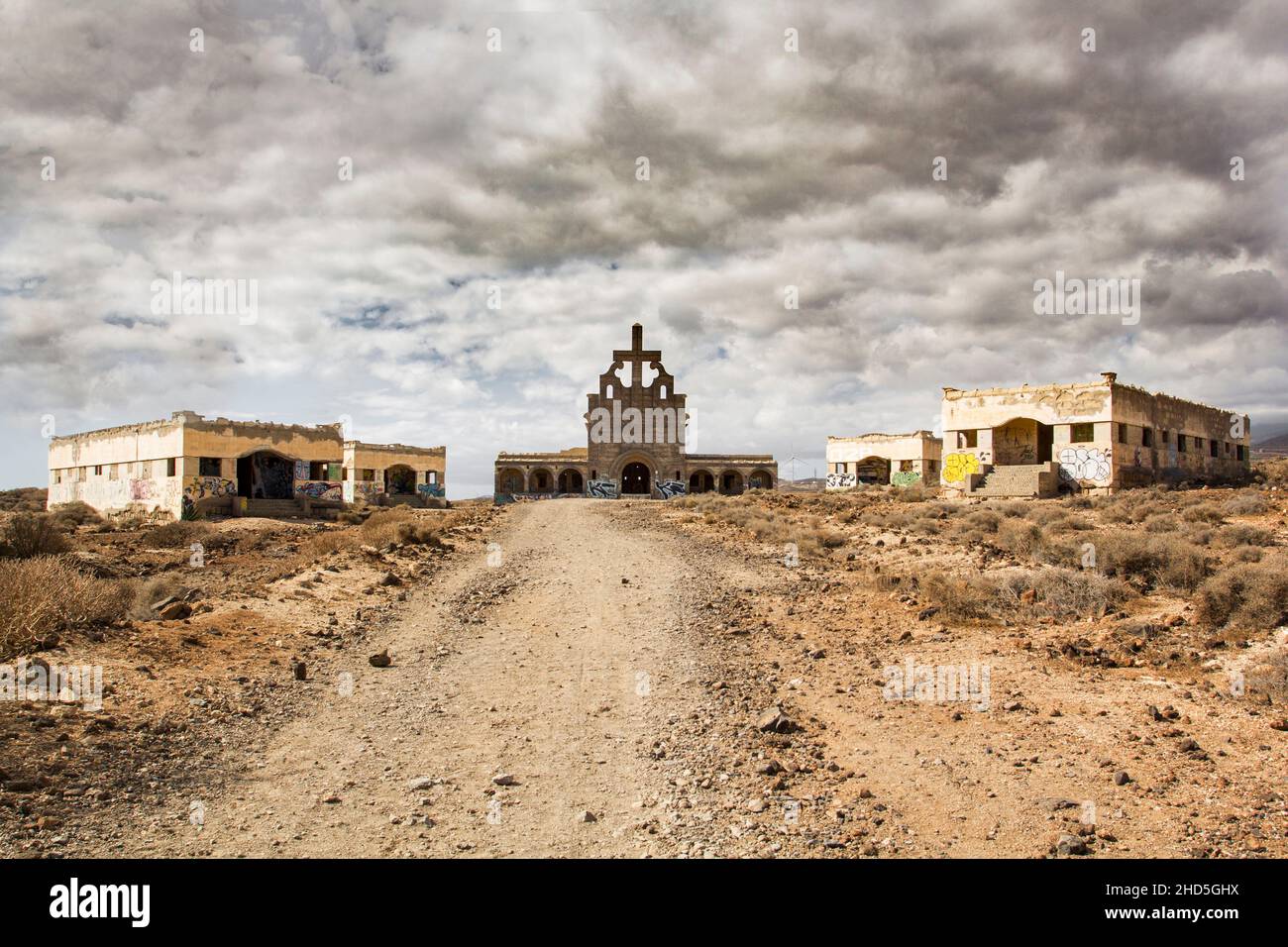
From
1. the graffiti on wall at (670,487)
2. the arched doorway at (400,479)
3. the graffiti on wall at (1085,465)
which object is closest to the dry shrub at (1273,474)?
the graffiti on wall at (1085,465)

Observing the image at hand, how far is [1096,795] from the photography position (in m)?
5.41

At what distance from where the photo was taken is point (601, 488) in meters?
58.8

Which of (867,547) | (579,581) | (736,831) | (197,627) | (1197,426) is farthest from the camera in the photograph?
(1197,426)

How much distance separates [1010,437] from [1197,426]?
39.5 feet

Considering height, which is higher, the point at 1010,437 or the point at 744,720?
the point at 1010,437

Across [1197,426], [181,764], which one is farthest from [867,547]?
[1197,426]

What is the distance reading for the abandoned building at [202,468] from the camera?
33.4 m

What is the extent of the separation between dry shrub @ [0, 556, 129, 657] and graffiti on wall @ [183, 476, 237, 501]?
25360 millimetres

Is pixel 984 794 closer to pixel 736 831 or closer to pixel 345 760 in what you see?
pixel 736 831

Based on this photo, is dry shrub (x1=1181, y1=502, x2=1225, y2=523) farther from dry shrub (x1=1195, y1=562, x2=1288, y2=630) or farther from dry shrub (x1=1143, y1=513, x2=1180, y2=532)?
dry shrub (x1=1195, y1=562, x2=1288, y2=630)
